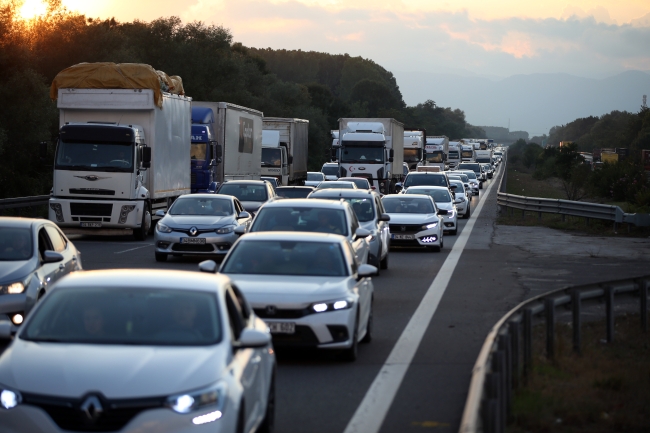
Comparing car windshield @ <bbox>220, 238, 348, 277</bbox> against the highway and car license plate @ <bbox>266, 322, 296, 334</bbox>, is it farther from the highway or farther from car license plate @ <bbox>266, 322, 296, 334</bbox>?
car license plate @ <bbox>266, 322, 296, 334</bbox>

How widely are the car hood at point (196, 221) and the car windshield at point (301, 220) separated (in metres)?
6.04

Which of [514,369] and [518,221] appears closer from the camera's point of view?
[514,369]

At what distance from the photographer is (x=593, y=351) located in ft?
35.0

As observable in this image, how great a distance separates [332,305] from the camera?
10008mm

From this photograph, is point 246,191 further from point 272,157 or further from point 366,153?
point 366,153

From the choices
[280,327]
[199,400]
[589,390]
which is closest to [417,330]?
[280,327]

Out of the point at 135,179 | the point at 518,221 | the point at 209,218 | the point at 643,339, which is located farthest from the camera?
the point at 518,221

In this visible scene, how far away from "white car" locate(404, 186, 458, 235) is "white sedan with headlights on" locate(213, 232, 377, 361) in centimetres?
1962

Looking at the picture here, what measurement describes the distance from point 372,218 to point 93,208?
900 centimetres

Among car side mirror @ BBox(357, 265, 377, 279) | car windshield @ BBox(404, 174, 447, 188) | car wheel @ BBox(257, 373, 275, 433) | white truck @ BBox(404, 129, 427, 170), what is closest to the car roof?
car wheel @ BBox(257, 373, 275, 433)

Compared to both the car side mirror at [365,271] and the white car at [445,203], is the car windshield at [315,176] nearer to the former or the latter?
the white car at [445,203]

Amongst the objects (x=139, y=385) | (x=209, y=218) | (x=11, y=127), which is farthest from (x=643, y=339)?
(x=11, y=127)

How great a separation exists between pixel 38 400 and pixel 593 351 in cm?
663

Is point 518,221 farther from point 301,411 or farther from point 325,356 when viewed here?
point 301,411
